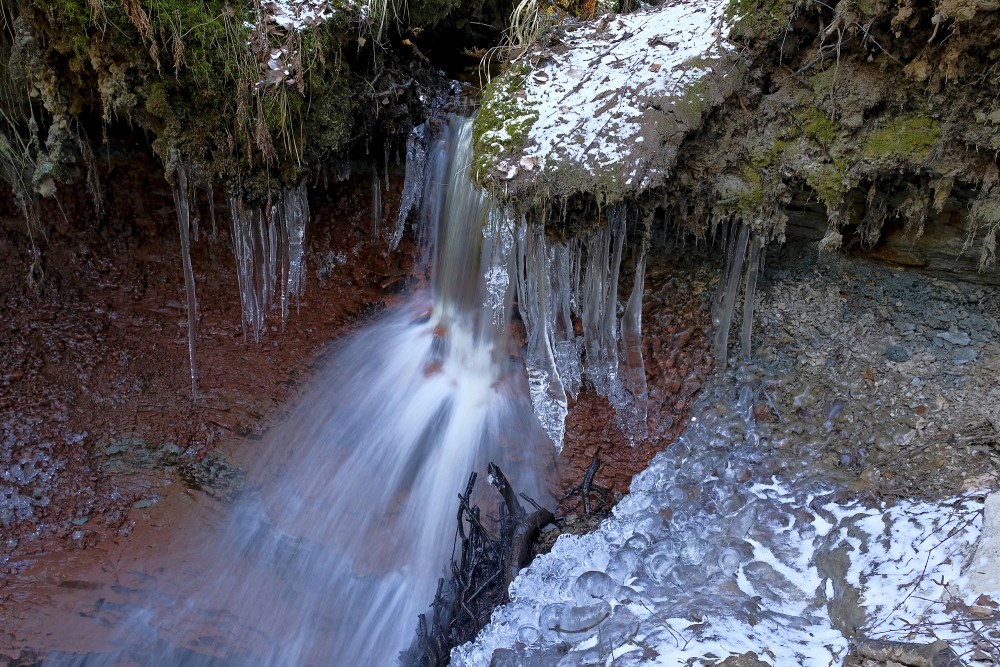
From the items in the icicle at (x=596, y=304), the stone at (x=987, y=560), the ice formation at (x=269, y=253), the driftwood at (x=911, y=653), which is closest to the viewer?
the driftwood at (x=911, y=653)

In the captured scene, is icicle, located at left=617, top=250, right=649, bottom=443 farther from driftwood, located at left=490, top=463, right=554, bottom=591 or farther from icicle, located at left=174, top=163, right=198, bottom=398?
icicle, located at left=174, top=163, right=198, bottom=398

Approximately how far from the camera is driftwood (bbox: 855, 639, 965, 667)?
6.26 ft

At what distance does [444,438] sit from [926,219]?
2.97 m

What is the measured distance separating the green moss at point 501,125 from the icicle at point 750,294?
1387 mm

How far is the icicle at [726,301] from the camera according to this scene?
371cm

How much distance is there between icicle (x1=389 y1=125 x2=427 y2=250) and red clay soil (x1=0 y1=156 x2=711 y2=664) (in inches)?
9.8

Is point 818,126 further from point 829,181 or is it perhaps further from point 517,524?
point 517,524

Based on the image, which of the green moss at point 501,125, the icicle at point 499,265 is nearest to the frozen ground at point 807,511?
the icicle at point 499,265

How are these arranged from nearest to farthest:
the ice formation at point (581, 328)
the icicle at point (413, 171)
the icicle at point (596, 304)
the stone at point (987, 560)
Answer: the stone at point (987, 560) → the icicle at point (596, 304) → the ice formation at point (581, 328) → the icicle at point (413, 171)

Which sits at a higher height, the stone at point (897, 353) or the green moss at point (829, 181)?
the green moss at point (829, 181)

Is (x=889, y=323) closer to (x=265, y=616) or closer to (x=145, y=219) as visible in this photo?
(x=265, y=616)

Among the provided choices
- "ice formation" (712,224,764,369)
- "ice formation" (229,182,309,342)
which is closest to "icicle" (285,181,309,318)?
"ice formation" (229,182,309,342)

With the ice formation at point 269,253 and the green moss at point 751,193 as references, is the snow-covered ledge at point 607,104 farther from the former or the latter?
the ice formation at point 269,253

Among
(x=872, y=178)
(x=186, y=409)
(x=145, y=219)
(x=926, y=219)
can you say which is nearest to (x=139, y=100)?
(x=145, y=219)
